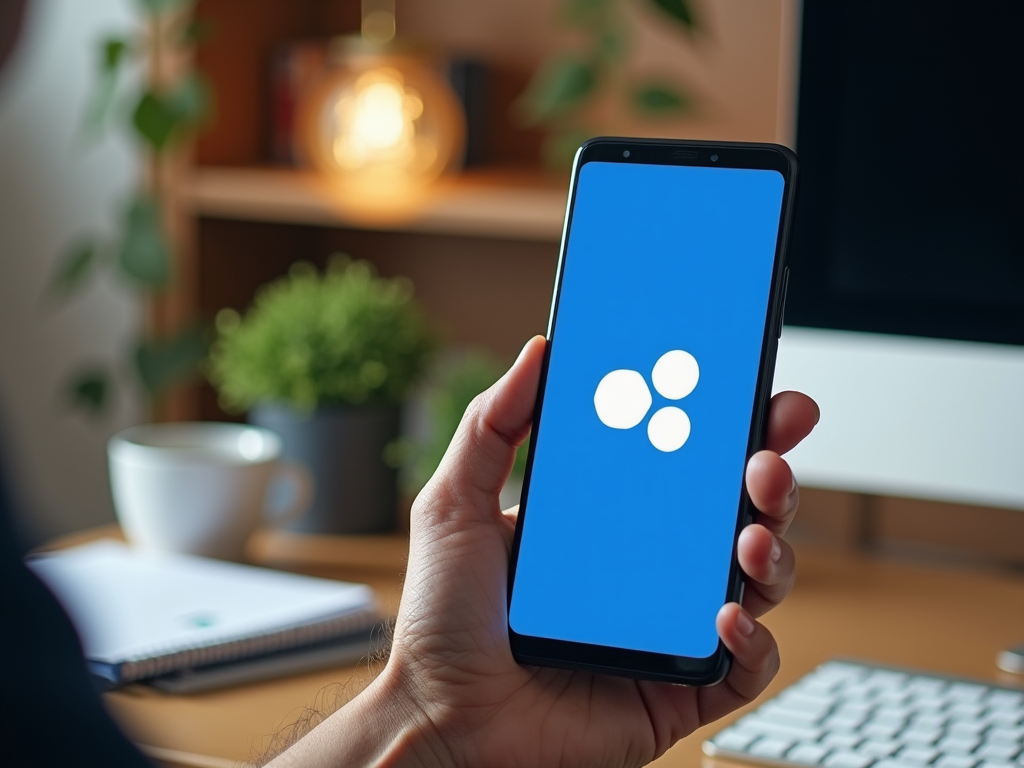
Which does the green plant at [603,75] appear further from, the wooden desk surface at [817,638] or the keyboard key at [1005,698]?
the keyboard key at [1005,698]

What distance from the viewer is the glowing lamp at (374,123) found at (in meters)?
1.32

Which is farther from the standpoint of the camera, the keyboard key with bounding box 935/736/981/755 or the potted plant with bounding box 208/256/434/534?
the potted plant with bounding box 208/256/434/534

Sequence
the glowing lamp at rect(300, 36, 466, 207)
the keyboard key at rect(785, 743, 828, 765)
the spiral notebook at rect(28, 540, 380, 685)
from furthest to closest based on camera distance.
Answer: the glowing lamp at rect(300, 36, 466, 207)
the spiral notebook at rect(28, 540, 380, 685)
the keyboard key at rect(785, 743, 828, 765)

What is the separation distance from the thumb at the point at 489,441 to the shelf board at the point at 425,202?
22.2 inches

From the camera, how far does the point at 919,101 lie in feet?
3.00

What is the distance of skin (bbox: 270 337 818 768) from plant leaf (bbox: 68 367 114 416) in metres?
0.92

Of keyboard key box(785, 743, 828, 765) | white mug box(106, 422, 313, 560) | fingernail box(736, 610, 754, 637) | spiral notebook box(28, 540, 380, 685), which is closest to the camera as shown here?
fingernail box(736, 610, 754, 637)

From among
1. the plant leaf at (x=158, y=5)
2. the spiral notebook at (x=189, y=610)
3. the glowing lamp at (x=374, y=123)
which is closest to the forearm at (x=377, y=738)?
the spiral notebook at (x=189, y=610)

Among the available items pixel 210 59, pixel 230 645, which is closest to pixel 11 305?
pixel 210 59

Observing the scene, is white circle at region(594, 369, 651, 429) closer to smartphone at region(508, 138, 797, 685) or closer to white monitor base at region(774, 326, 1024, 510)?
smartphone at region(508, 138, 797, 685)

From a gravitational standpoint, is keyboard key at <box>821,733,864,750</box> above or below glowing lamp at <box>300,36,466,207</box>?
below

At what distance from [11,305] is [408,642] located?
3.85 ft

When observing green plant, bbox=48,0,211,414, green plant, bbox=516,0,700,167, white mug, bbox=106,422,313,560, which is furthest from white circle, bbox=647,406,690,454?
green plant, bbox=48,0,211,414

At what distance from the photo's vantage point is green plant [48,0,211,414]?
134cm
